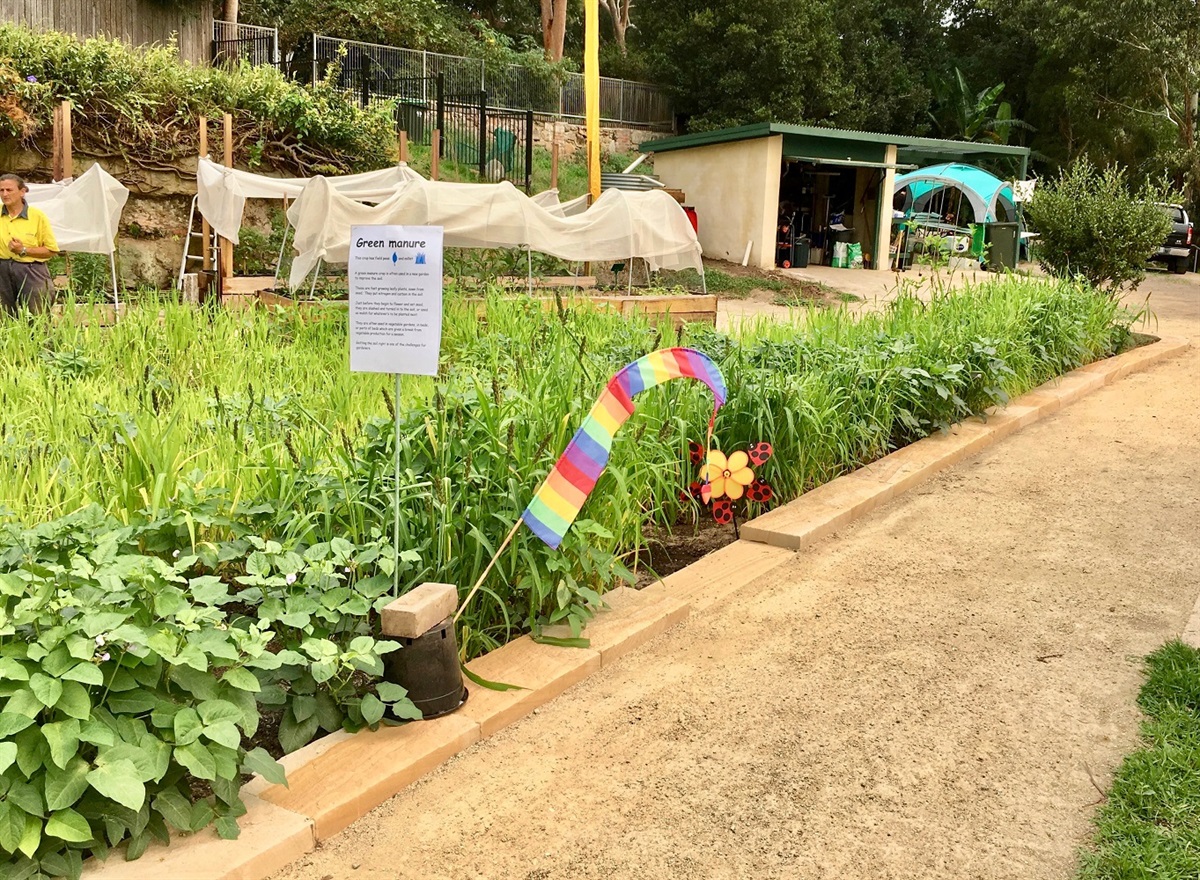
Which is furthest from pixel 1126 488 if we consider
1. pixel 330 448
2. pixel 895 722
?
pixel 330 448

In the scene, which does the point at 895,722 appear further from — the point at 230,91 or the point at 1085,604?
the point at 230,91

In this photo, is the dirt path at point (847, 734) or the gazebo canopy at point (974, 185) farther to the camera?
the gazebo canopy at point (974, 185)

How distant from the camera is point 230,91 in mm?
16641

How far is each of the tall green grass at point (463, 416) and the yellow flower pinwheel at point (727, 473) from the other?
0.18 m

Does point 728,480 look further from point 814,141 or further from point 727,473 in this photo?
point 814,141

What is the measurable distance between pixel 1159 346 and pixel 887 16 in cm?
3145

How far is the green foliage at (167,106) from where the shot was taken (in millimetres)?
14398

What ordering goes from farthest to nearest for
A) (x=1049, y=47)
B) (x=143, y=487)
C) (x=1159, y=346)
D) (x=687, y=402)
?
1. (x=1049, y=47)
2. (x=1159, y=346)
3. (x=687, y=402)
4. (x=143, y=487)

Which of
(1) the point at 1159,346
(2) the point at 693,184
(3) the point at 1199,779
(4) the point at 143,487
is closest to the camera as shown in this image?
(3) the point at 1199,779

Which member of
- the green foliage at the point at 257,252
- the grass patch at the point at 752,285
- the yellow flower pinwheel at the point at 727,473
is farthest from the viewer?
the grass patch at the point at 752,285

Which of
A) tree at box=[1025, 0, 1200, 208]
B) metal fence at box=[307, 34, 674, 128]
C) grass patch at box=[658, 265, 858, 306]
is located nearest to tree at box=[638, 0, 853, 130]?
metal fence at box=[307, 34, 674, 128]

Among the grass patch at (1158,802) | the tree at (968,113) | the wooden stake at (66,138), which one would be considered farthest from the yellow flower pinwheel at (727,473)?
the tree at (968,113)

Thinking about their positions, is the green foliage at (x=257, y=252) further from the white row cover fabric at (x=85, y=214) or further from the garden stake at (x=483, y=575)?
the garden stake at (x=483, y=575)

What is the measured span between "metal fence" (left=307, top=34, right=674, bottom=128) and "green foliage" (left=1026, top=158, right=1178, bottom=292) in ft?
41.0
